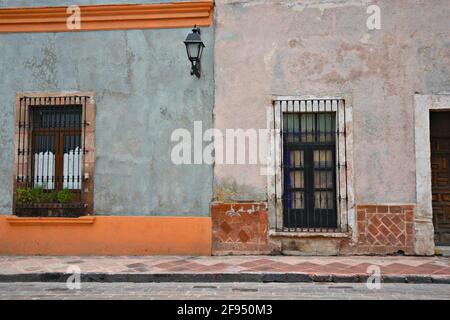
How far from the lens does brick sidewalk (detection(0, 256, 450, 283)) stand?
6.42 m

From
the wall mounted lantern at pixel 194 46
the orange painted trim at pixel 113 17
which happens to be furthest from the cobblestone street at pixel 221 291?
the orange painted trim at pixel 113 17

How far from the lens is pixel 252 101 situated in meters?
8.29

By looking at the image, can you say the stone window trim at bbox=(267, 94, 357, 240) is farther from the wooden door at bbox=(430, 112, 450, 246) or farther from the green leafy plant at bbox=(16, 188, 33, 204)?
the green leafy plant at bbox=(16, 188, 33, 204)

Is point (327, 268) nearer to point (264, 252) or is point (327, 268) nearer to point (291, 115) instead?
point (264, 252)

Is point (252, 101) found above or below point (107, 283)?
above

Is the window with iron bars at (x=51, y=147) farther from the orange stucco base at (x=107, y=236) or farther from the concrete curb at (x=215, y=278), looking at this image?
the concrete curb at (x=215, y=278)

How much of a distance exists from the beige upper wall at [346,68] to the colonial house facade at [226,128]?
26 mm

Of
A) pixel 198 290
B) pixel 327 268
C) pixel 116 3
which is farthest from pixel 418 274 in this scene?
pixel 116 3

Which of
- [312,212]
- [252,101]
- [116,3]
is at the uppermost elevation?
[116,3]

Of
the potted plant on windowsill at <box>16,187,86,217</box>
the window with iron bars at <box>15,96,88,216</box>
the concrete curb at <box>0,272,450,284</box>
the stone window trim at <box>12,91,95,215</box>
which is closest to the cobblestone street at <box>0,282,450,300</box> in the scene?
the concrete curb at <box>0,272,450,284</box>

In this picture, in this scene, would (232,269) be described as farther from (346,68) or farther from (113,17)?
(113,17)
